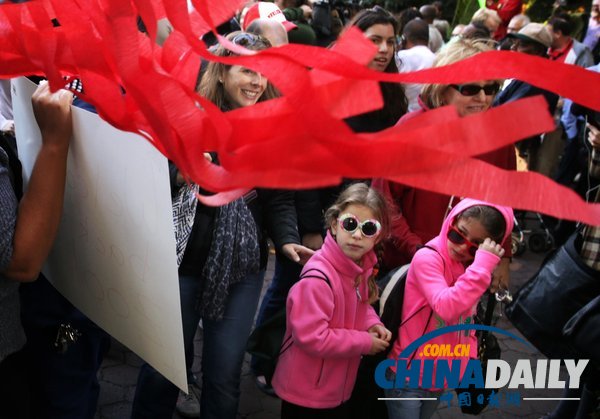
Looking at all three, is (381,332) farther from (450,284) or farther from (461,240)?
(461,240)

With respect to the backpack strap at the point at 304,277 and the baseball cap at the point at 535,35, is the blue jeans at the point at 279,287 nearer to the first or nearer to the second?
the backpack strap at the point at 304,277

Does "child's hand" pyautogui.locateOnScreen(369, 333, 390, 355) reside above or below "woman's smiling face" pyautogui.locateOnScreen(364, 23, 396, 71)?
below

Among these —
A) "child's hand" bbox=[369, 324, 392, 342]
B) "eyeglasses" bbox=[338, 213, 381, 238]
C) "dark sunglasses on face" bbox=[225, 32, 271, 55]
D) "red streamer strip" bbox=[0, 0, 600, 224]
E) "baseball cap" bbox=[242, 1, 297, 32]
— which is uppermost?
"red streamer strip" bbox=[0, 0, 600, 224]

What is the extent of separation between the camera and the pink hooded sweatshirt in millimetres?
1999

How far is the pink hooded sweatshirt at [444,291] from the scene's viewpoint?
6.56 ft

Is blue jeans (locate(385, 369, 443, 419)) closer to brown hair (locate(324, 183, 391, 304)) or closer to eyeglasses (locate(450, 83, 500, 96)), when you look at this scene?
brown hair (locate(324, 183, 391, 304))

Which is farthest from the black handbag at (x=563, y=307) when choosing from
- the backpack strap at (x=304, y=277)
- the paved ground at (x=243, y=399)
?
the paved ground at (x=243, y=399)

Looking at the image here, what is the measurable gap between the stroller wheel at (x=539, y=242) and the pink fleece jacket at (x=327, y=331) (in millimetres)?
3581

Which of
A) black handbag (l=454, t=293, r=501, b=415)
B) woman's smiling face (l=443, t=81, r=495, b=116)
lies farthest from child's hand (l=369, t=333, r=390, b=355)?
woman's smiling face (l=443, t=81, r=495, b=116)

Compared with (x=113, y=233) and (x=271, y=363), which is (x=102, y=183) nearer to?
(x=113, y=233)

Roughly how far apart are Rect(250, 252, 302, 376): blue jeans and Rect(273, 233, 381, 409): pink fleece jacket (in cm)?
84

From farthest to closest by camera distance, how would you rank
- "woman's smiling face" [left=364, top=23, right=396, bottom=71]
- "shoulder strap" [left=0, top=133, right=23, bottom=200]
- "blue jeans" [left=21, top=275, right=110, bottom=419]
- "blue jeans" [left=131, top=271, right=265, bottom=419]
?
"woman's smiling face" [left=364, top=23, right=396, bottom=71], "blue jeans" [left=131, top=271, right=265, bottom=419], "blue jeans" [left=21, top=275, right=110, bottom=419], "shoulder strap" [left=0, top=133, right=23, bottom=200]

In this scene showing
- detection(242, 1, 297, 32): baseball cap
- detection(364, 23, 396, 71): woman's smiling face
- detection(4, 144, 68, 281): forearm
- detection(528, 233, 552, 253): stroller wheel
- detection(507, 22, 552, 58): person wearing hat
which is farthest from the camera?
detection(528, 233, 552, 253): stroller wheel

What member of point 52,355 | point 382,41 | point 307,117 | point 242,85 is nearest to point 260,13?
point 382,41
